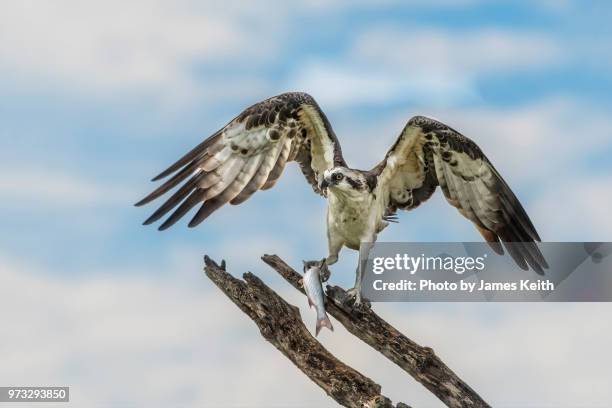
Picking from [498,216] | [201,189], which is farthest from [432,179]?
[201,189]

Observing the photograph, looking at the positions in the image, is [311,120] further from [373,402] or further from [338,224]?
[373,402]

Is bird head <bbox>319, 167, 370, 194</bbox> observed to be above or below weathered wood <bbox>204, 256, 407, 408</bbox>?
above

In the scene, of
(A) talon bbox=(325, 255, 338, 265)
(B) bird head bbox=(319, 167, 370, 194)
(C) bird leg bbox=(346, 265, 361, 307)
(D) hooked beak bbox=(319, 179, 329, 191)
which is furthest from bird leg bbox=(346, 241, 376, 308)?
(D) hooked beak bbox=(319, 179, 329, 191)

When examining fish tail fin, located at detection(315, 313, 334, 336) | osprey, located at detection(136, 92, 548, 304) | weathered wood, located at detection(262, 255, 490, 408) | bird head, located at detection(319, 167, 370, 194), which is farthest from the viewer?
osprey, located at detection(136, 92, 548, 304)

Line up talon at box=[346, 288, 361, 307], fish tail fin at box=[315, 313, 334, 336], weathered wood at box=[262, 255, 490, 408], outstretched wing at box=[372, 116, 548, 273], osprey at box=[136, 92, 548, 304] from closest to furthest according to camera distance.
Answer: fish tail fin at box=[315, 313, 334, 336], weathered wood at box=[262, 255, 490, 408], talon at box=[346, 288, 361, 307], osprey at box=[136, 92, 548, 304], outstretched wing at box=[372, 116, 548, 273]

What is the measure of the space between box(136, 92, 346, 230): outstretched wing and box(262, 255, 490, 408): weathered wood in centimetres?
214

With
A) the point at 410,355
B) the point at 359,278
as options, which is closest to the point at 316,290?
the point at 359,278

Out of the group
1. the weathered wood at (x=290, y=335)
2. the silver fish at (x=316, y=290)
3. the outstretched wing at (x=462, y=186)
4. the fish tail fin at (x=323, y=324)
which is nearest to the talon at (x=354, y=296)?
the silver fish at (x=316, y=290)

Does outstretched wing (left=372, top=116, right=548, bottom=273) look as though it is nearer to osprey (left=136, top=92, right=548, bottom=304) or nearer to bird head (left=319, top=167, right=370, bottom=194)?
osprey (left=136, top=92, right=548, bottom=304)

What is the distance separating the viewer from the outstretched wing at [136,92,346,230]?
14.1 metres

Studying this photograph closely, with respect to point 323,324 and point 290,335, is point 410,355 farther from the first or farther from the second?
point 290,335

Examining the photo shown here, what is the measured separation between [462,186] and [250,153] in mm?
3043

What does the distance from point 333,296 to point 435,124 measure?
8.93 feet

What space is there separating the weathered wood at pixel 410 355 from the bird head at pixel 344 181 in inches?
57.4
